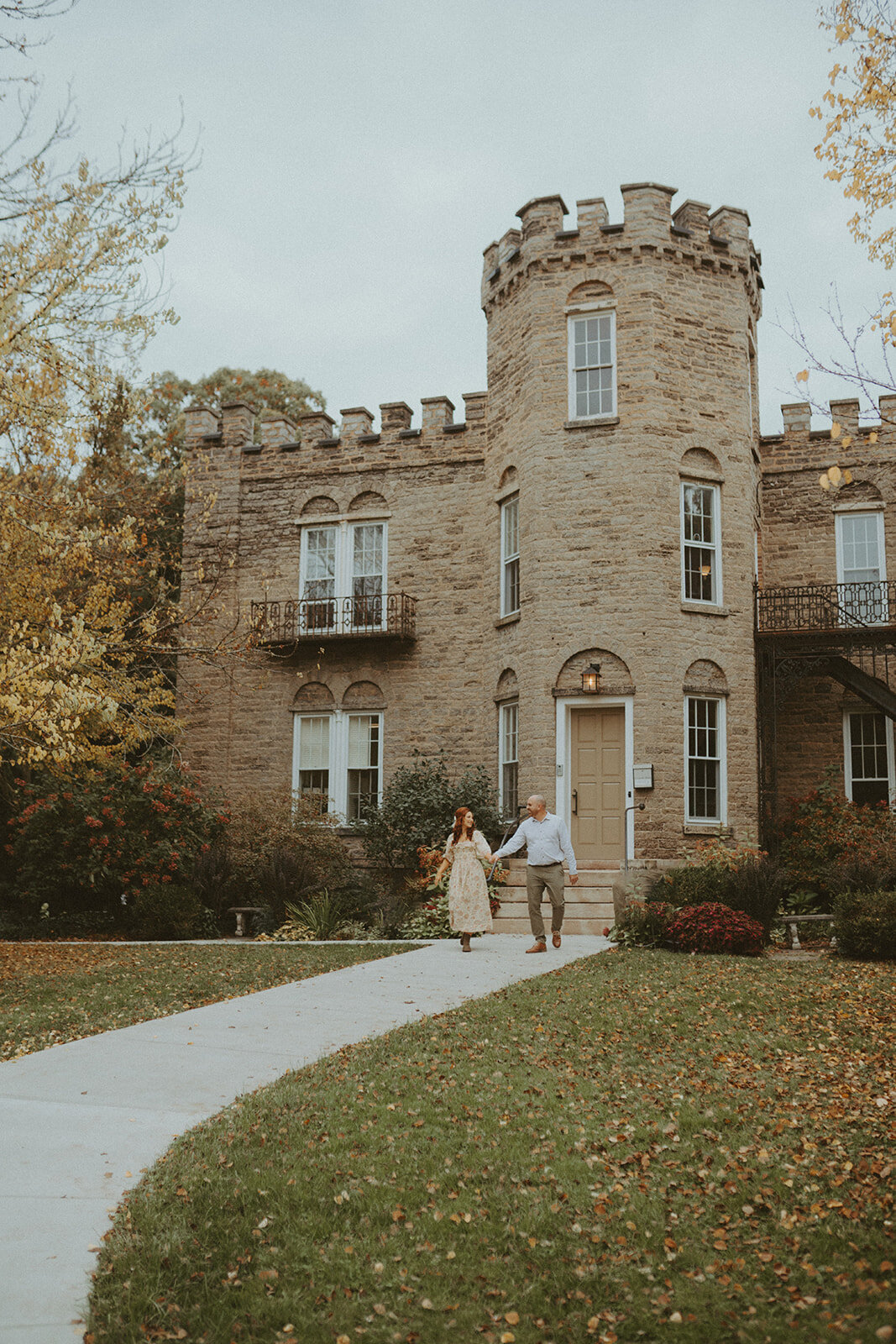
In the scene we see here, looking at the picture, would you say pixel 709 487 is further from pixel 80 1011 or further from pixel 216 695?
pixel 80 1011

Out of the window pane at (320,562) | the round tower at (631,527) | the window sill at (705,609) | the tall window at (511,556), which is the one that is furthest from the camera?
the window pane at (320,562)

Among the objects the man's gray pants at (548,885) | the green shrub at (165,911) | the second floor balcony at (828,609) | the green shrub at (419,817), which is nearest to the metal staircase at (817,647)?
the second floor balcony at (828,609)

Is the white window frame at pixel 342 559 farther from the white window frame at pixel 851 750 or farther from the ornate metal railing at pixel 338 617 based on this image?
the white window frame at pixel 851 750

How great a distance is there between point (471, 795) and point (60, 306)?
11.1 meters

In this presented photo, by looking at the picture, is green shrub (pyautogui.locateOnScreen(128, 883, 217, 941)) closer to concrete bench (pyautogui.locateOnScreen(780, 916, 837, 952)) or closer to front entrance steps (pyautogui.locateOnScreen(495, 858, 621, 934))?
front entrance steps (pyautogui.locateOnScreen(495, 858, 621, 934))

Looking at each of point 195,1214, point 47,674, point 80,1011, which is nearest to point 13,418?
point 47,674

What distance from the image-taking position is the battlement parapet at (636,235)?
18688mm

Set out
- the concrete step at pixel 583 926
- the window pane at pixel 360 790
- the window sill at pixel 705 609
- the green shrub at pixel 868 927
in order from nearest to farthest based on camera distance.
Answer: the green shrub at pixel 868 927
the concrete step at pixel 583 926
the window sill at pixel 705 609
the window pane at pixel 360 790

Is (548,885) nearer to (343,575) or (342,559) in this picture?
(343,575)

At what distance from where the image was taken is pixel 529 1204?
4.57 m

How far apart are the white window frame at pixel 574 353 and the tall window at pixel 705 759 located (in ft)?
16.8

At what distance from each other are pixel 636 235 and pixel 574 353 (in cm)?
220

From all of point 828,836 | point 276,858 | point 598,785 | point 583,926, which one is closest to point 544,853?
point 583,926

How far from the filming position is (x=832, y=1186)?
4.65 m
